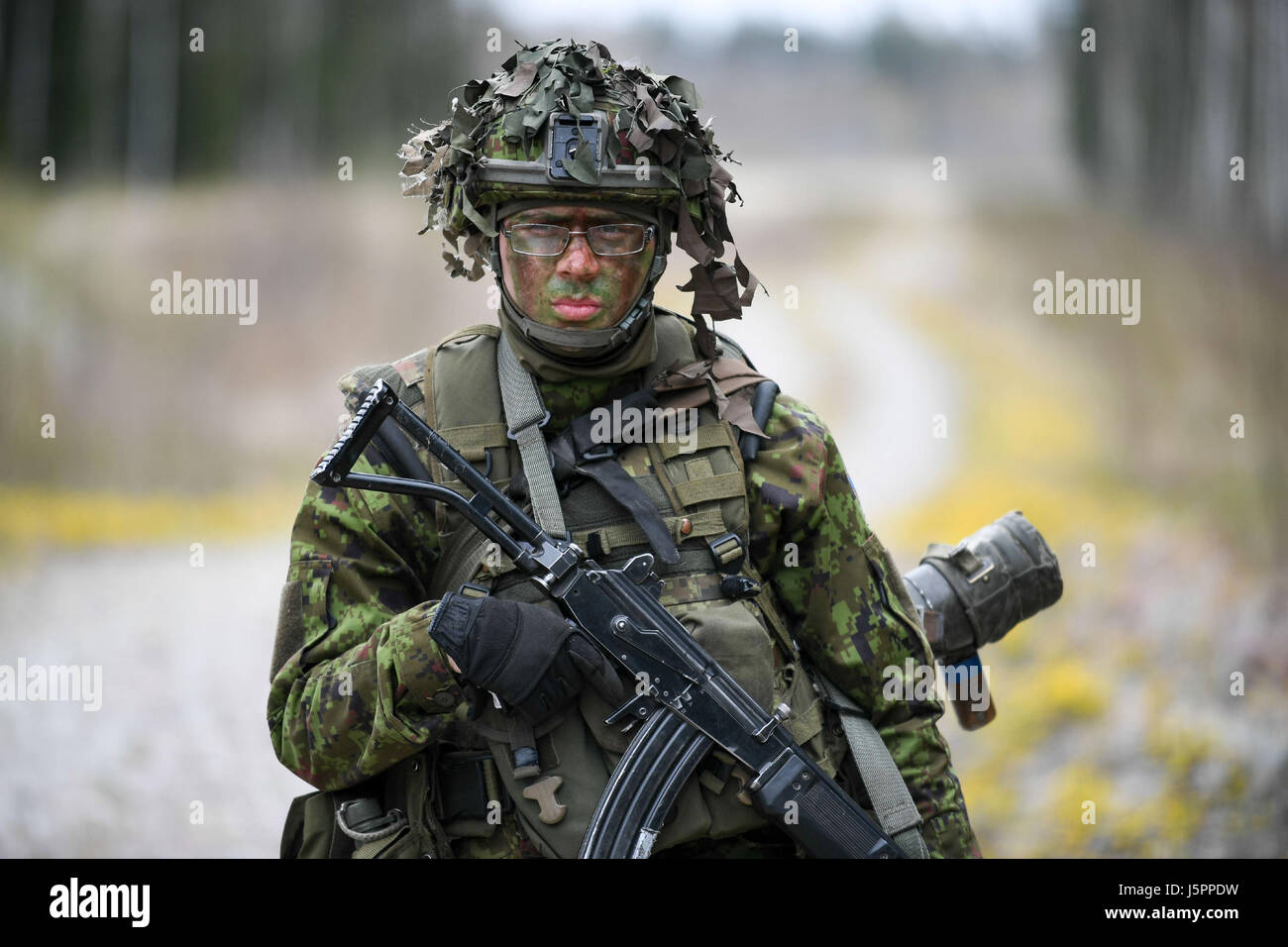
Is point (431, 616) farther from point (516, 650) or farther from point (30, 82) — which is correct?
point (30, 82)

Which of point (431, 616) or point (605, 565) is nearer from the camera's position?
point (431, 616)

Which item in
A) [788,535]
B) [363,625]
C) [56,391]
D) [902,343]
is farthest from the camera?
[902,343]

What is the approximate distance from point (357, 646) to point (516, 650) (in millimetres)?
414

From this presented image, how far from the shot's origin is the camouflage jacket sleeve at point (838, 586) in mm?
3455

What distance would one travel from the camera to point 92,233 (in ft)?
43.3

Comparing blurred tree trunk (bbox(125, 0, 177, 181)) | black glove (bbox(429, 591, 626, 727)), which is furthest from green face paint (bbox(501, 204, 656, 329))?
blurred tree trunk (bbox(125, 0, 177, 181))

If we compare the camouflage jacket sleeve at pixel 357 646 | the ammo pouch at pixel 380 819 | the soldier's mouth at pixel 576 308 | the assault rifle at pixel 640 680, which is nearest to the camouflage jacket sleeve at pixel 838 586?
the assault rifle at pixel 640 680

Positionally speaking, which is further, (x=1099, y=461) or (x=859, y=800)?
(x=1099, y=461)

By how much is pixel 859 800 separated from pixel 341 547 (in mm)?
1440

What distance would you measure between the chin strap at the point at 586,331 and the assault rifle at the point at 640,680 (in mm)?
360

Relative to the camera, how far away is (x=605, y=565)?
3305 millimetres

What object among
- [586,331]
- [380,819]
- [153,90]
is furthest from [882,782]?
[153,90]
